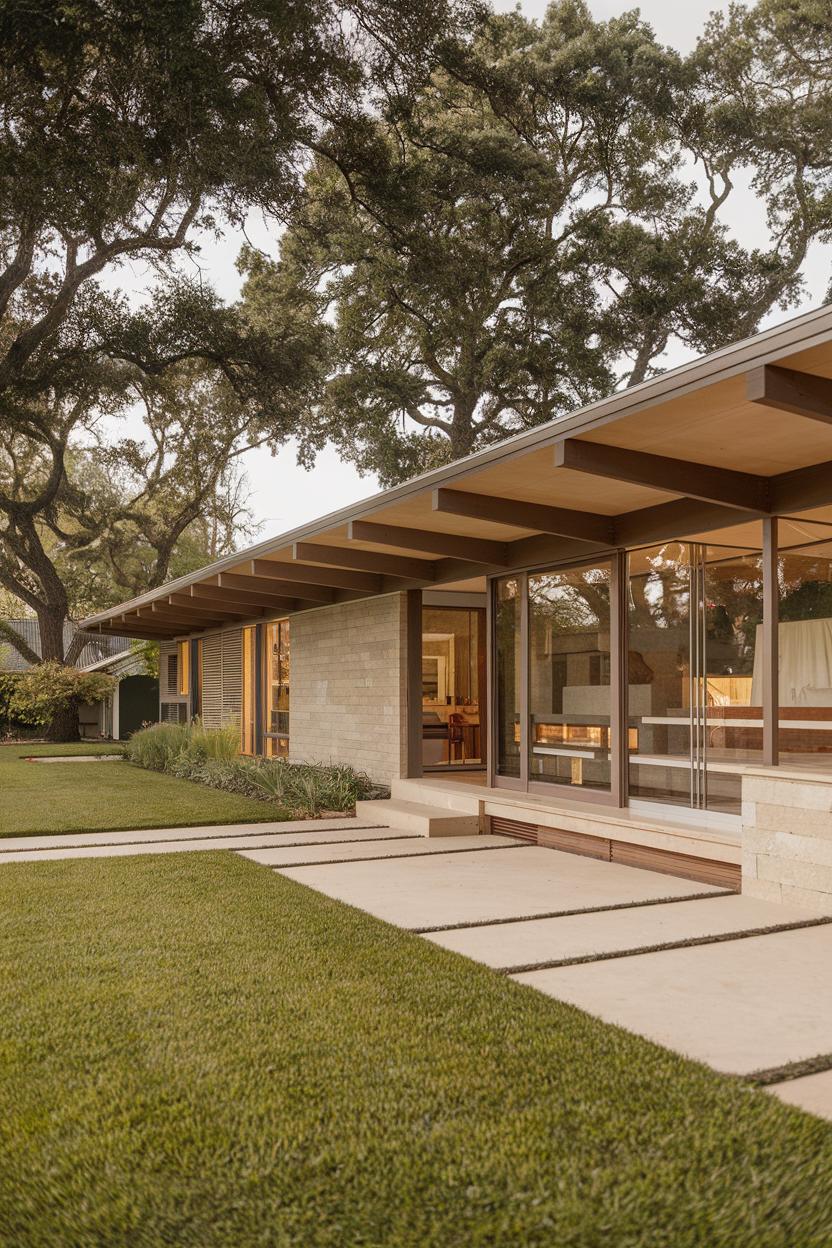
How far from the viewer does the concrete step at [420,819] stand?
793cm

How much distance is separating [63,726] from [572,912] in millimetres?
19799

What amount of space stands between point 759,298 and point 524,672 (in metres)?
13.7

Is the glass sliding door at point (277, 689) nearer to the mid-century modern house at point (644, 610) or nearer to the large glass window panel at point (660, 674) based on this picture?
the mid-century modern house at point (644, 610)

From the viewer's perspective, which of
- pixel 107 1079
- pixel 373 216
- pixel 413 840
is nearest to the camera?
pixel 107 1079

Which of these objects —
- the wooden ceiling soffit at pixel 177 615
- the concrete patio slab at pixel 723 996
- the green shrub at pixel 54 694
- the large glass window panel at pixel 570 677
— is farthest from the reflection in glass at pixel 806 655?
the green shrub at pixel 54 694

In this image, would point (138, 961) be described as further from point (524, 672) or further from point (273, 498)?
point (273, 498)

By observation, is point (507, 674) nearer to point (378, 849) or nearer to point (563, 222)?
point (378, 849)

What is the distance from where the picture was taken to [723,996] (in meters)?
3.62

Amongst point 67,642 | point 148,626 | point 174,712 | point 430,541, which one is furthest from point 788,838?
point 67,642

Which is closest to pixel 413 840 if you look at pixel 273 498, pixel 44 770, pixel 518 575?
pixel 518 575

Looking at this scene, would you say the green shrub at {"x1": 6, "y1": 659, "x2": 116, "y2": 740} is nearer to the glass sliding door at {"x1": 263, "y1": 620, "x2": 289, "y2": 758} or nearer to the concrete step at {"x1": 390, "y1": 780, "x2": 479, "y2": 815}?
the glass sliding door at {"x1": 263, "y1": 620, "x2": 289, "y2": 758}

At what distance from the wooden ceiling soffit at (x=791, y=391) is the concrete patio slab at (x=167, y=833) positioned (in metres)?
5.35

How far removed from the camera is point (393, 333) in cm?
2022

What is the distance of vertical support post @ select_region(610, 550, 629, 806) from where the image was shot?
700cm
